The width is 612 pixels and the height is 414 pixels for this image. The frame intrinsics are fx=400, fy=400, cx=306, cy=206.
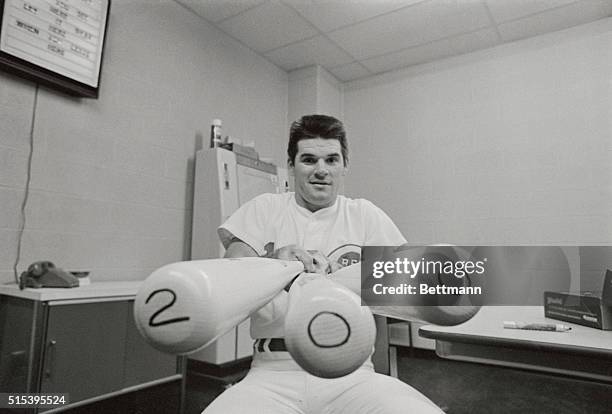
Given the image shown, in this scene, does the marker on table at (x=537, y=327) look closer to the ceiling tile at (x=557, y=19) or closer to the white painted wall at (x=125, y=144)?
the white painted wall at (x=125, y=144)

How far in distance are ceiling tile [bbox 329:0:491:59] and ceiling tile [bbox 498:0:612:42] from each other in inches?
9.6

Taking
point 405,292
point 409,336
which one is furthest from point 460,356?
point 409,336

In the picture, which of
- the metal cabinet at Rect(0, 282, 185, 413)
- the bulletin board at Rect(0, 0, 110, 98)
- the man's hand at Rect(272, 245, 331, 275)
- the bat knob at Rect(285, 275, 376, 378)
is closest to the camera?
the bat knob at Rect(285, 275, 376, 378)

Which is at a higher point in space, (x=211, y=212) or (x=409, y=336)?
(x=211, y=212)

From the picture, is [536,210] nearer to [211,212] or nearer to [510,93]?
[510,93]

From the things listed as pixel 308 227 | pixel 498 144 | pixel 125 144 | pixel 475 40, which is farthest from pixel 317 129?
pixel 475 40

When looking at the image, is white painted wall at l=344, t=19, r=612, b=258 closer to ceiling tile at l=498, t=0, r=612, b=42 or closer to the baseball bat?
ceiling tile at l=498, t=0, r=612, b=42

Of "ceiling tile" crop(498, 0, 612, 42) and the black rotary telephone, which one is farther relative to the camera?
"ceiling tile" crop(498, 0, 612, 42)

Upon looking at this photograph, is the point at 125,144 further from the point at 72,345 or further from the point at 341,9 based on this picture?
the point at 341,9

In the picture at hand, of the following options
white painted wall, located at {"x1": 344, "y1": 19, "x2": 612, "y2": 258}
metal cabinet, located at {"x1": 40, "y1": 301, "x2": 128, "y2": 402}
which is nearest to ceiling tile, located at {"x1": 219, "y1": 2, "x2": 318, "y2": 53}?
white painted wall, located at {"x1": 344, "y1": 19, "x2": 612, "y2": 258}

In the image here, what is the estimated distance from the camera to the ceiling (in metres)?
2.87

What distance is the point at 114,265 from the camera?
2.38 meters

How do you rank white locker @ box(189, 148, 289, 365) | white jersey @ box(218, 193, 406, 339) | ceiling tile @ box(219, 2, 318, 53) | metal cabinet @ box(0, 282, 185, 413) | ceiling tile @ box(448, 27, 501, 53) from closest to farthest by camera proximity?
white jersey @ box(218, 193, 406, 339)
metal cabinet @ box(0, 282, 185, 413)
white locker @ box(189, 148, 289, 365)
ceiling tile @ box(219, 2, 318, 53)
ceiling tile @ box(448, 27, 501, 53)

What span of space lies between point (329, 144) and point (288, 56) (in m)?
2.85
